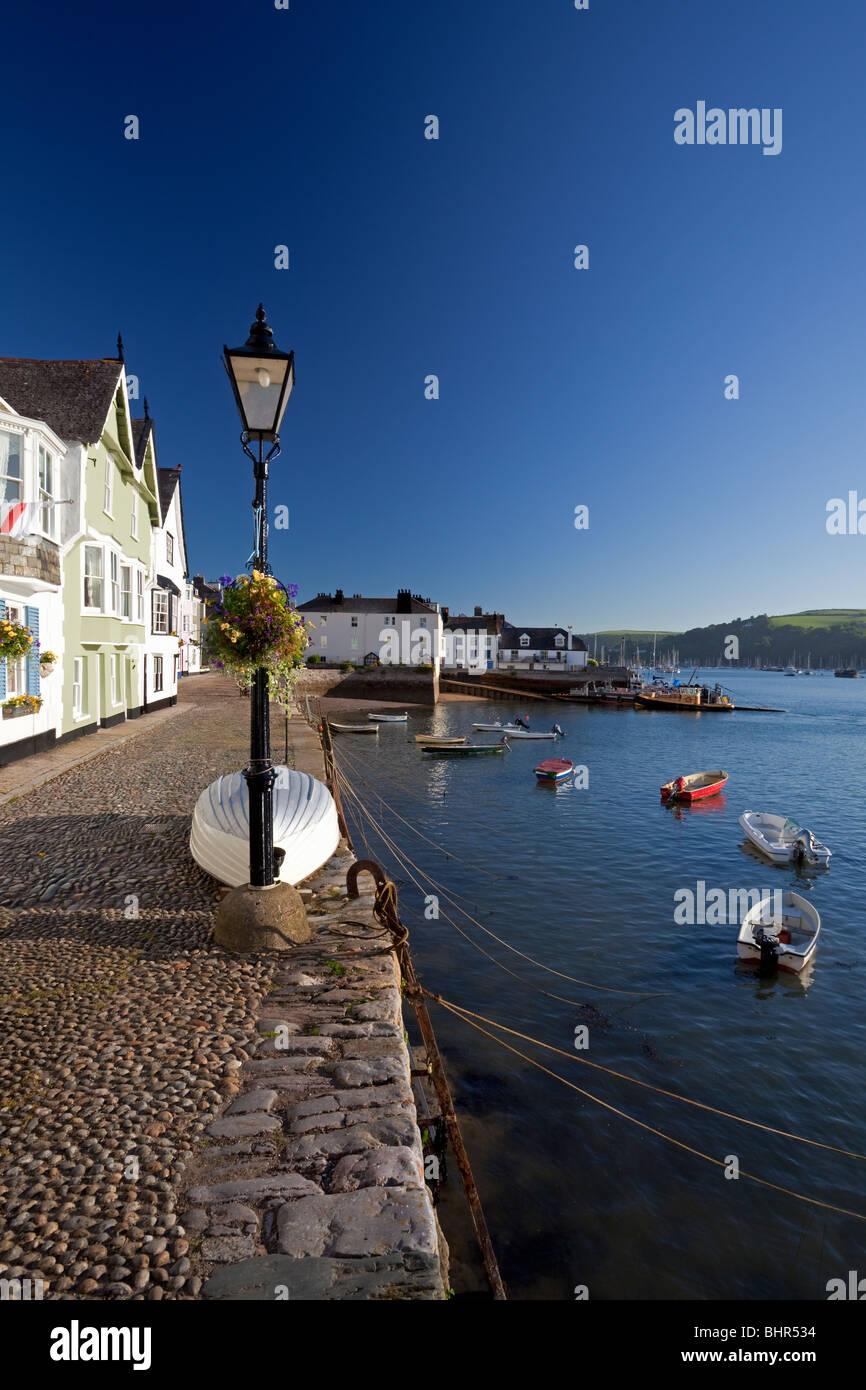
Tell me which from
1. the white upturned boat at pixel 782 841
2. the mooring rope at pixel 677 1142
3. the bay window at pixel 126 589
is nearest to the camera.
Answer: the mooring rope at pixel 677 1142

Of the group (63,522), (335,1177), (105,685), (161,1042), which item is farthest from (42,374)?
(335,1177)

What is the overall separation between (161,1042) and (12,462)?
57.5 feet

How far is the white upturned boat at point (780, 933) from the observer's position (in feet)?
43.8

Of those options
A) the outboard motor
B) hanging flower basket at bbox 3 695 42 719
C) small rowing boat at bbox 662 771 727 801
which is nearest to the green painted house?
hanging flower basket at bbox 3 695 42 719

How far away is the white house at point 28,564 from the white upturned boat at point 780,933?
732 inches

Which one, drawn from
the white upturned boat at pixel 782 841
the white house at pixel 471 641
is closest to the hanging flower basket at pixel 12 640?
the white upturned boat at pixel 782 841

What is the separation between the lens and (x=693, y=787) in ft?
103

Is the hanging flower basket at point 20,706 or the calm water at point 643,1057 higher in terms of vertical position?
the hanging flower basket at point 20,706

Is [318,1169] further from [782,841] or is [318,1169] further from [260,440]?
[782,841]

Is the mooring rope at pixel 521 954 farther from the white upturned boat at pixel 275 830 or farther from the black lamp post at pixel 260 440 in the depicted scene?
the black lamp post at pixel 260 440

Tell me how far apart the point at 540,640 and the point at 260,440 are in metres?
117

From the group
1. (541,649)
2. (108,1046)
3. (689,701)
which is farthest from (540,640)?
(108,1046)

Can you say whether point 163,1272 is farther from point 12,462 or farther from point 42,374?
point 42,374
